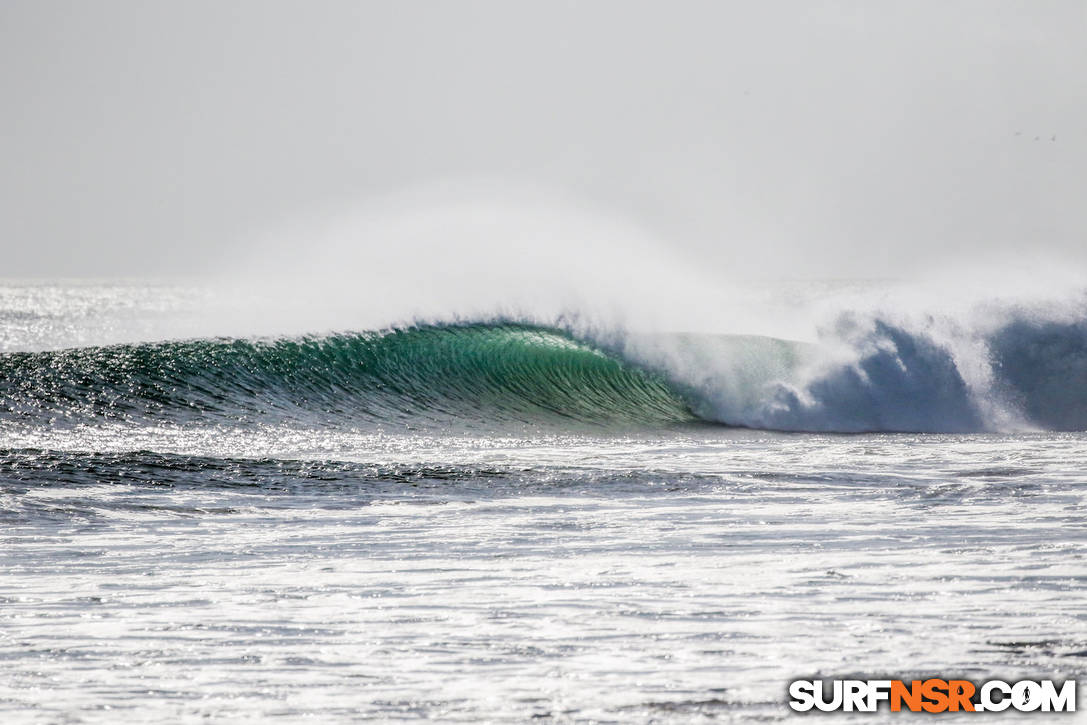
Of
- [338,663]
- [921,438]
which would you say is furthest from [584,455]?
[338,663]

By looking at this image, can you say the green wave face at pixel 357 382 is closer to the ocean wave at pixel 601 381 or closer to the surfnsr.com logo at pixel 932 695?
the ocean wave at pixel 601 381

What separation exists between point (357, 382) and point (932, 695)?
13196 millimetres

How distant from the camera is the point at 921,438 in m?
14.7

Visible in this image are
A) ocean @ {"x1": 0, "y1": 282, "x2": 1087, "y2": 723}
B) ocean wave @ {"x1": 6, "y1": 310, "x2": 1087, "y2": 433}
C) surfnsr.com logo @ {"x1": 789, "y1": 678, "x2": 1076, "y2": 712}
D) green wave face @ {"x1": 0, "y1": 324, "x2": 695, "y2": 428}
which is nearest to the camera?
surfnsr.com logo @ {"x1": 789, "y1": 678, "x2": 1076, "y2": 712}

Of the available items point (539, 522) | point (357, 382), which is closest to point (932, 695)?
point (539, 522)

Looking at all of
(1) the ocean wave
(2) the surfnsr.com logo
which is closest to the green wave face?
(1) the ocean wave

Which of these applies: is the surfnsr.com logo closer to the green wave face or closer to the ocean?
the ocean

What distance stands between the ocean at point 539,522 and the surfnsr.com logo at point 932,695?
0.09m

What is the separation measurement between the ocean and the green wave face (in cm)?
7

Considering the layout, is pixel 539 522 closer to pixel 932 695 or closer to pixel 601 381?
pixel 932 695

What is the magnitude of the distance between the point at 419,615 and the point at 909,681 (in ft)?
8.05

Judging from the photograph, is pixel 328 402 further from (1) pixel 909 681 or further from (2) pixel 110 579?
(1) pixel 909 681

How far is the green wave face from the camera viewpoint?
52.2 ft

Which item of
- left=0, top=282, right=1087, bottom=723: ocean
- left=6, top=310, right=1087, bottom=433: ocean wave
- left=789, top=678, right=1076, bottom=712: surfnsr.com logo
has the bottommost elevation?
left=789, top=678, right=1076, bottom=712: surfnsr.com logo
